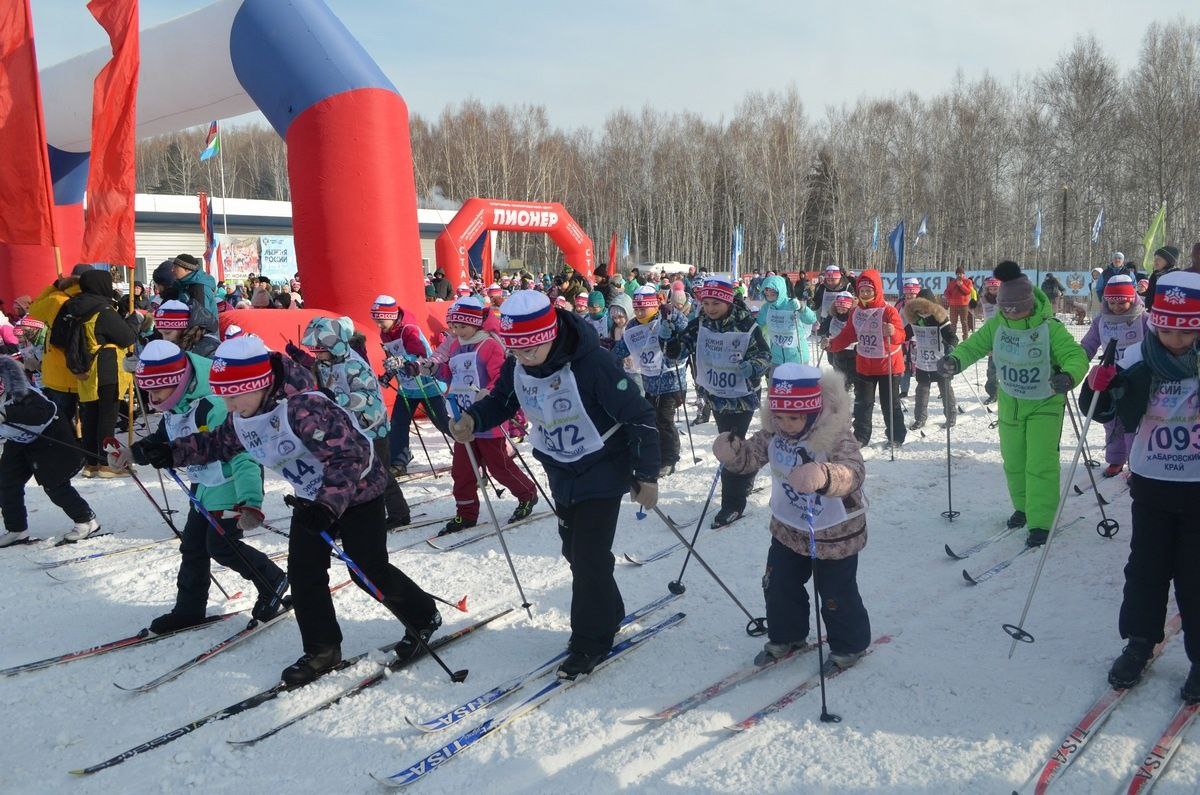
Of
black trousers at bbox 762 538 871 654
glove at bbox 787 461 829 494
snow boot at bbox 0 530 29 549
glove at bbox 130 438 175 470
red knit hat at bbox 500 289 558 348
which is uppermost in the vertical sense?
red knit hat at bbox 500 289 558 348

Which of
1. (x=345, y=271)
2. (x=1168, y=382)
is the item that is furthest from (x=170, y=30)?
(x=1168, y=382)

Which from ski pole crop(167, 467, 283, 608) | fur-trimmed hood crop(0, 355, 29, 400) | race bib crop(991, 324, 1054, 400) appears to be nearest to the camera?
ski pole crop(167, 467, 283, 608)

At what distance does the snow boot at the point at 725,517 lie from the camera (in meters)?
6.16

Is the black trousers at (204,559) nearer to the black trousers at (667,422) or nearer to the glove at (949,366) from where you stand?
the black trousers at (667,422)

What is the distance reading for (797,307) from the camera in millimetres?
9188

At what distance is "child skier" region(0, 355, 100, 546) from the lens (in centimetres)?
596

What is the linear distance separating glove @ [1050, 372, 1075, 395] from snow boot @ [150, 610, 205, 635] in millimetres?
5256

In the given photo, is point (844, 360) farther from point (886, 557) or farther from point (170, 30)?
point (170, 30)

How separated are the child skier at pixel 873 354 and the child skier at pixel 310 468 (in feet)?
18.2

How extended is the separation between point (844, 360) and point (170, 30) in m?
9.29

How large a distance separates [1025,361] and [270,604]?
16.4 feet

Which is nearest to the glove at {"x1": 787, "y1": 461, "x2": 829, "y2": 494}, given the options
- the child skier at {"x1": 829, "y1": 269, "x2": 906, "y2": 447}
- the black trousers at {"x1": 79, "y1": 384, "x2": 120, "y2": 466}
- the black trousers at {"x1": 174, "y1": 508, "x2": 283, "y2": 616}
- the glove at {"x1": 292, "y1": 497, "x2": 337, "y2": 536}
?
the glove at {"x1": 292, "y1": 497, "x2": 337, "y2": 536}

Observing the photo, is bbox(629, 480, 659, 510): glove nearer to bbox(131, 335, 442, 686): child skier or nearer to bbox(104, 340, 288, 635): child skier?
bbox(131, 335, 442, 686): child skier

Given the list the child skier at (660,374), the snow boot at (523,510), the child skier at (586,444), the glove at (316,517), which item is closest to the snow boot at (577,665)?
the child skier at (586,444)
